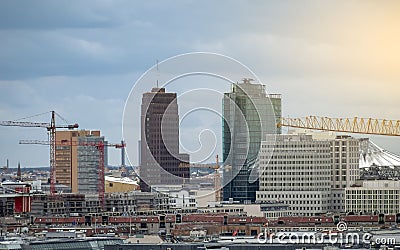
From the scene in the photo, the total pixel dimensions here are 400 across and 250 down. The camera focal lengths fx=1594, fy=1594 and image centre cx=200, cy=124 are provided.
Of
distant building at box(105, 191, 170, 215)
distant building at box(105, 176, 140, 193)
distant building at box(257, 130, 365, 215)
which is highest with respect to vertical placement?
distant building at box(257, 130, 365, 215)

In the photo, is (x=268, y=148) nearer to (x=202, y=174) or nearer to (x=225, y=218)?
(x=202, y=174)

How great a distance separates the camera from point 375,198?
88188mm

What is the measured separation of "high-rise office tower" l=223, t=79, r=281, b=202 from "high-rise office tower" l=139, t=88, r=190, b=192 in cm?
295

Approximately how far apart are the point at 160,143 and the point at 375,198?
14.3 m

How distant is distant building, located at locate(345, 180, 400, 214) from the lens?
87.6 meters

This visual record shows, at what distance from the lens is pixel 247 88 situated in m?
99.2

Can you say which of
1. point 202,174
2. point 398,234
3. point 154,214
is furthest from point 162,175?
point 398,234

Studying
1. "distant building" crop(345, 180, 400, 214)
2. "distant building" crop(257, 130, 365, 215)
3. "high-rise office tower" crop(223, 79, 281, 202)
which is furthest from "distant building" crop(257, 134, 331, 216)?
"distant building" crop(345, 180, 400, 214)

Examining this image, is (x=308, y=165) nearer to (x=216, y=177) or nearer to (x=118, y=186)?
(x=216, y=177)

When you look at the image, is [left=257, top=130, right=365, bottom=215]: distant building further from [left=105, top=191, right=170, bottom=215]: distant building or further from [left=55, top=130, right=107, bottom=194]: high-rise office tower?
[left=55, top=130, right=107, bottom=194]: high-rise office tower

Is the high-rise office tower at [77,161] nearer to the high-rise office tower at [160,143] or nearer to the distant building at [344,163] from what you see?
the high-rise office tower at [160,143]

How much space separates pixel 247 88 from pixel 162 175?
9.03 m

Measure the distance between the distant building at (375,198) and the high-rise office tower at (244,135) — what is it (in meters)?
9.67

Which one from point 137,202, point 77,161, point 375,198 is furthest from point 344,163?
point 77,161
